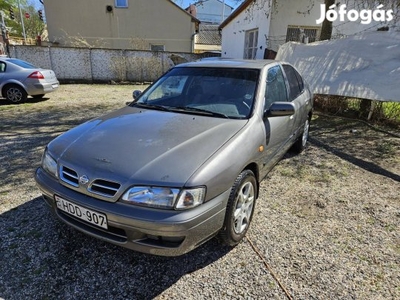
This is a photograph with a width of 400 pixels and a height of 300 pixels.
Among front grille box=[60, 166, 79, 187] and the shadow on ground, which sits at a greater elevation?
front grille box=[60, 166, 79, 187]

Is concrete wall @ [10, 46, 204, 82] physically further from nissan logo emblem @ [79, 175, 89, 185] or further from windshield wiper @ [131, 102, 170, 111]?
nissan logo emblem @ [79, 175, 89, 185]

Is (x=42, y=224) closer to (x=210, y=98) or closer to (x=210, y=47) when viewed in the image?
(x=210, y=98)

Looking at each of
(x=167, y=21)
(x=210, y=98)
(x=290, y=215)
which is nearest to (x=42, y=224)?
(x=210, y=98)

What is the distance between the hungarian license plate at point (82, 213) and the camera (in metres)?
1.99

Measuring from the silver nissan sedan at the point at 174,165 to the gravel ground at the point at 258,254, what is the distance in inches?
13.8

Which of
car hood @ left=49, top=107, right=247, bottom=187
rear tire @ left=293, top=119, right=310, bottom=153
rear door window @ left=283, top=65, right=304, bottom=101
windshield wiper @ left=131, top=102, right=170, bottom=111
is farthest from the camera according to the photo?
rear tire @ left=293, top=119, right=310, bottom=153

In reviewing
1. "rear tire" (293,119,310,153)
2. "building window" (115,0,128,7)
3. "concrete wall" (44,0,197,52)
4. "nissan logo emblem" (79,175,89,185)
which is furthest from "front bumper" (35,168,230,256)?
"building window" (115,0,128,7)

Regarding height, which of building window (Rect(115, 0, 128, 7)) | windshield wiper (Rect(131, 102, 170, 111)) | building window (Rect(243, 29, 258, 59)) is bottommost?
windshield wiper (Rect(131, 102, 170, 111))

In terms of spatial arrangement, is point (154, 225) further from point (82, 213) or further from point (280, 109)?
point (280, 109)

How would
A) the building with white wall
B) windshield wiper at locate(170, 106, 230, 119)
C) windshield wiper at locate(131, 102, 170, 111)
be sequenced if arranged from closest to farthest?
windshield wiper at locate(170, 106, 230, 119) → windshield wiper at locate(131, 102, 170, 111) → the building with white wall

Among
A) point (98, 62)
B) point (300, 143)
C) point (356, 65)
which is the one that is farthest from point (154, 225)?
point (98, 62)

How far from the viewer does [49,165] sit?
7.84ft

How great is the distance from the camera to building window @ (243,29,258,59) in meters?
13.3

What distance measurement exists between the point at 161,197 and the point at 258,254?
1.17 metres
